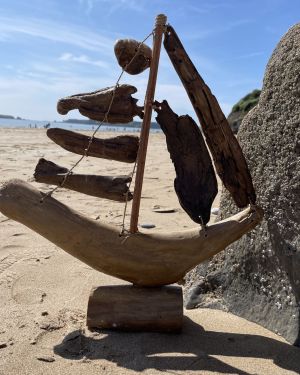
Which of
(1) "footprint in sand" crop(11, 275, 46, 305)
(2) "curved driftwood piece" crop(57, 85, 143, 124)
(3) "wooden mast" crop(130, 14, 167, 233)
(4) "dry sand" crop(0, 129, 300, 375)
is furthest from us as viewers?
(1) "footprint in sand" crop(11, 275, 46, 305)

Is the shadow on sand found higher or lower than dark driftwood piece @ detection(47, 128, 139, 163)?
lower

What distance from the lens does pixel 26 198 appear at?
295 centimetres

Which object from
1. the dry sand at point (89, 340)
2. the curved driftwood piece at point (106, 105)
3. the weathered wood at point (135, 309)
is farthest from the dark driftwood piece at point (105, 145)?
the dry sand at point (89, 340)

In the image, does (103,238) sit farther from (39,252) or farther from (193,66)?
(39,252)

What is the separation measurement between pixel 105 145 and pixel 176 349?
1305 millimetres

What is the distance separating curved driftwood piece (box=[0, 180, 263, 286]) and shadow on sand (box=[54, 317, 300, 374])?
36 centimetres

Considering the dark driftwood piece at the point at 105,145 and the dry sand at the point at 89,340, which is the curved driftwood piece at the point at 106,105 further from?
the dry sand at the point at 89,340

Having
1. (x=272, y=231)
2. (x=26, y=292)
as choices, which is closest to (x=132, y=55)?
(x=272, y=231)

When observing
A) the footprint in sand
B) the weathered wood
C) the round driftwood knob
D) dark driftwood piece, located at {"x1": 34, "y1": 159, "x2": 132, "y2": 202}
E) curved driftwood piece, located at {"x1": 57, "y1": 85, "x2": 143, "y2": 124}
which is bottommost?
the footprint in sand

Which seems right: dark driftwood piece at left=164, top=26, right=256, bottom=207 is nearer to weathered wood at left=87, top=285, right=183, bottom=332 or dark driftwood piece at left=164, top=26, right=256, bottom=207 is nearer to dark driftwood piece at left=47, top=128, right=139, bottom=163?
dark driftwood piece at left=47, top=128, right=139, bottom=163

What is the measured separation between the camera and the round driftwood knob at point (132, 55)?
9.53ft

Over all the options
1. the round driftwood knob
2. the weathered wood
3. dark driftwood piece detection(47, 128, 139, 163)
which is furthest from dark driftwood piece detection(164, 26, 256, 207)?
the weathered wood

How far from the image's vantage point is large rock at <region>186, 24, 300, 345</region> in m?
2.88

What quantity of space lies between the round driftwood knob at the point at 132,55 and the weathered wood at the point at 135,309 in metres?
1.39
